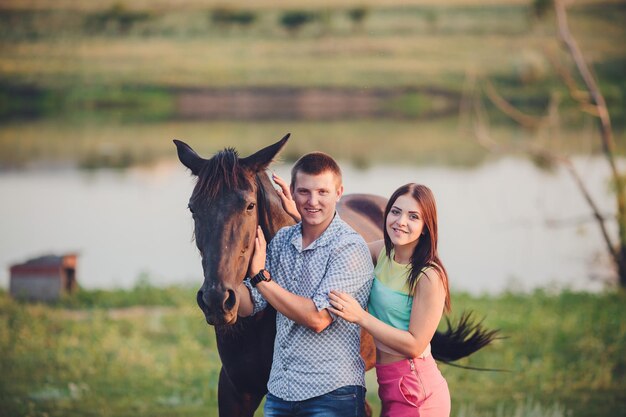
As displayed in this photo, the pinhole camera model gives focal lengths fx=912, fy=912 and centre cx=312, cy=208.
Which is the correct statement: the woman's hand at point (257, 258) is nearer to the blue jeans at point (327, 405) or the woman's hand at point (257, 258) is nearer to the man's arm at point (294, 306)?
the man's arm at point (294, 306)

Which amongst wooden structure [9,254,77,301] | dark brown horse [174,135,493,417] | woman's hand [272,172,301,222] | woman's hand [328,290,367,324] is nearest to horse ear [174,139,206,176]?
dark brown horse [174,135,493,417]

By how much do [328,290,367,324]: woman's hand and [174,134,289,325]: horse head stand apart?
0.35m

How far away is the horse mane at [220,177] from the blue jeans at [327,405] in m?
0.85

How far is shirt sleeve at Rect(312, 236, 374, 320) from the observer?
3.44m

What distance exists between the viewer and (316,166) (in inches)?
136

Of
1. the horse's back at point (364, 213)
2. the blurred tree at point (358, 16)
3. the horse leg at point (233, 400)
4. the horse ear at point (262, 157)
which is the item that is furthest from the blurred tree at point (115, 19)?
the horse ear at point (262, 157)

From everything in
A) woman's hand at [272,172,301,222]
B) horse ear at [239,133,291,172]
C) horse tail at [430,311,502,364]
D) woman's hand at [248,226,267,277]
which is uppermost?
horse ear at [239,133,291,172]

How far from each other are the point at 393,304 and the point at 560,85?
28819 mm

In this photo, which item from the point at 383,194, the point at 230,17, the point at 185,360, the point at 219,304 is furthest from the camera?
the point at 230,17

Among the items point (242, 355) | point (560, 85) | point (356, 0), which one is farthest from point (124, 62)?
point (242, 355)

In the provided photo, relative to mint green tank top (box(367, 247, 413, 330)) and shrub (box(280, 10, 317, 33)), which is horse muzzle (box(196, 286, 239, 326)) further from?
shrub (box(280, 10, 317, 33))

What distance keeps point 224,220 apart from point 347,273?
0.51 meters

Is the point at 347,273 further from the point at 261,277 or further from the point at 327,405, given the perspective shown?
the point at 327,405

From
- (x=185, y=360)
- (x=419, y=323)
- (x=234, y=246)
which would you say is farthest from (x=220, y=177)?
(x=185, y=360)
